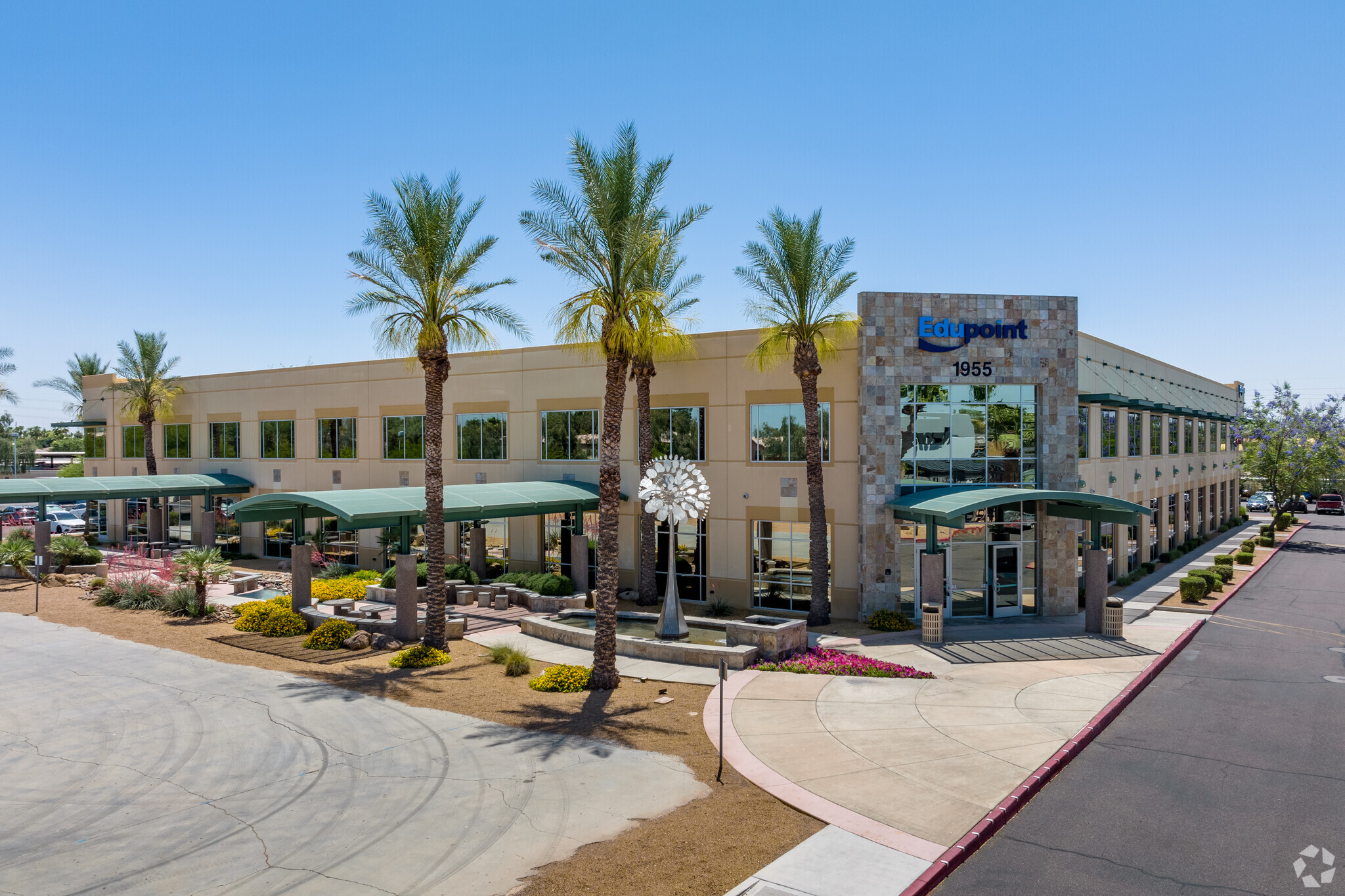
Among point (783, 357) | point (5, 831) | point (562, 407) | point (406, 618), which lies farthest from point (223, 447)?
point (5, 831)

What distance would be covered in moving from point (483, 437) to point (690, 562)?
12074 mm

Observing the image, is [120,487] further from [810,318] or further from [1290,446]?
[1290,446]

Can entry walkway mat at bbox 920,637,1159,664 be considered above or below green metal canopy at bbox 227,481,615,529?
below

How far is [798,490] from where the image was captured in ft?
90.6

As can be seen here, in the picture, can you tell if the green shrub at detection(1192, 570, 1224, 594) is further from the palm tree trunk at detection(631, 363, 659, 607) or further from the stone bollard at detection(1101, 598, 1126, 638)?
the palm tree trunk at detection(631, 363, 659, 607)

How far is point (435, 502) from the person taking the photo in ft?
70.4

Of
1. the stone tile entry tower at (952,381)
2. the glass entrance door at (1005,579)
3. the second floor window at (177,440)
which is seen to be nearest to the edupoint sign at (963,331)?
the stone tile entry tower at (952,381)

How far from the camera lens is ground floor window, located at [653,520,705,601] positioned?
96.9 feet

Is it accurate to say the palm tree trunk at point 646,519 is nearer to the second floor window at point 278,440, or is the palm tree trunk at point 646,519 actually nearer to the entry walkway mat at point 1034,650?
the entry walkway mat at point 1034,650

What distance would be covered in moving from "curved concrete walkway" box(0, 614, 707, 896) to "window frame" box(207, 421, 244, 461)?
3011cm

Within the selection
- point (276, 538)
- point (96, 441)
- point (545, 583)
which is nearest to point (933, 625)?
point (545, 583)

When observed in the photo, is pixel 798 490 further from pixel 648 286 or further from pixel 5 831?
pixel 5 831

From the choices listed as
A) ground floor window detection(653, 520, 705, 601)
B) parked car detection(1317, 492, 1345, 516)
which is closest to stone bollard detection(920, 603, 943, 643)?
ground floor window detection(653, 520, 705, 601)

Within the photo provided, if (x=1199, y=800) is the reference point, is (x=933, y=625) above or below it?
above
